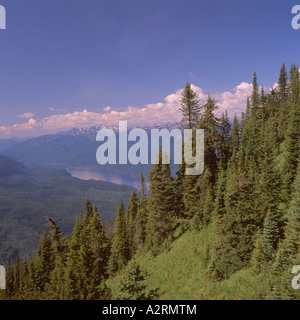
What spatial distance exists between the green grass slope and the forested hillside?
97 mm

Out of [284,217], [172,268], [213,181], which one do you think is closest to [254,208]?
[284,217]

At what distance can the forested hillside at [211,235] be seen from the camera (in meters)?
14.9

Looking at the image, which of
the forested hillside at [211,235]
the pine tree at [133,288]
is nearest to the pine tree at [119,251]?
the forested hillside at [211,235]

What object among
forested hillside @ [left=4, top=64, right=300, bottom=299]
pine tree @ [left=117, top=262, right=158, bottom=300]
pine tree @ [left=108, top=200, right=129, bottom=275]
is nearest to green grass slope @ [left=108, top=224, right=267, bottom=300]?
forested hillside @ [left=4, top=64, right=300, bottom=299]

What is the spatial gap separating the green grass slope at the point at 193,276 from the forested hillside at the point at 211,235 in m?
0.10

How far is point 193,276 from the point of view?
67.3ft

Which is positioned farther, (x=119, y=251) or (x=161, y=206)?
(x=119, y=251)

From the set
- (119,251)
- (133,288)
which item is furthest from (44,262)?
(133,288)

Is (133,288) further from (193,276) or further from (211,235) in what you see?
(211,235)

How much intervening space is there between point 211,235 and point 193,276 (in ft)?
18.1

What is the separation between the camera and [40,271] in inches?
1881

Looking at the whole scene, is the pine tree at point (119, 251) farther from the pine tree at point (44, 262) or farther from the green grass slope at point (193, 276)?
the pine tree at point (44, 262)
